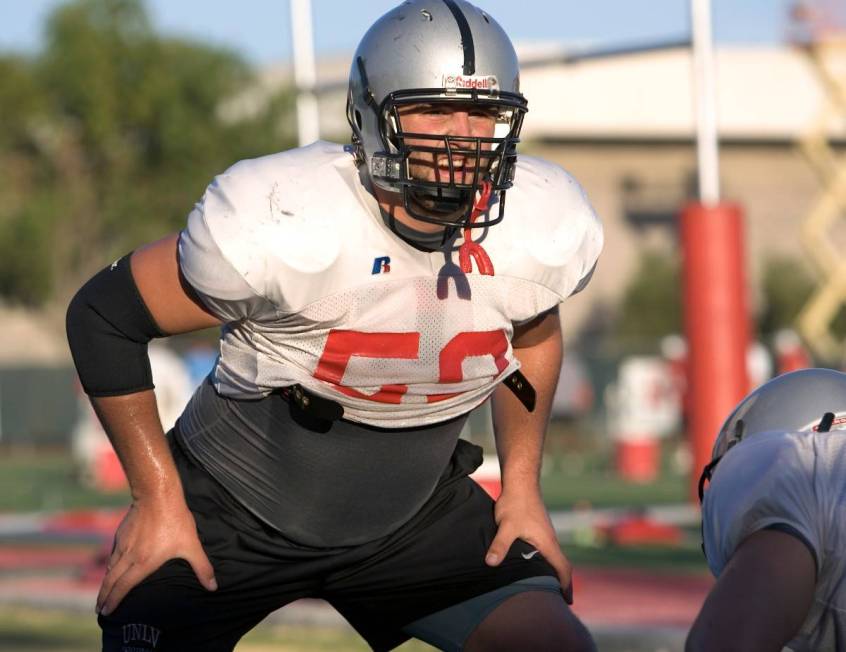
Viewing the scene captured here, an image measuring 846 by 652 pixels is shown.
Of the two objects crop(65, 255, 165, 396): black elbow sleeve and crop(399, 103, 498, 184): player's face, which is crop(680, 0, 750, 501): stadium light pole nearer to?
crop(399, 103, 498, 184): player's face

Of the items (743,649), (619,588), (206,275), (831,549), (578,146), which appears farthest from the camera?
(578,146)

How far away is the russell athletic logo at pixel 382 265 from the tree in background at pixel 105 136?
28.0 metres

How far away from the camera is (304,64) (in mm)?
11547

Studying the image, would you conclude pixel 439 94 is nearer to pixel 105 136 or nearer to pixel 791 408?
pixel 791 408

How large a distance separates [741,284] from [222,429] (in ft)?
24.1

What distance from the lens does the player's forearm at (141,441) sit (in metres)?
3.47

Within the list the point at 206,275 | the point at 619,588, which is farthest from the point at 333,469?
the point at 619,588

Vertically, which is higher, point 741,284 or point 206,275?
point 206,275

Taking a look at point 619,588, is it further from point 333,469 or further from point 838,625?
point 838,625

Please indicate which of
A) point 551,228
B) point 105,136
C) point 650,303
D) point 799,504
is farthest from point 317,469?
point 650,303

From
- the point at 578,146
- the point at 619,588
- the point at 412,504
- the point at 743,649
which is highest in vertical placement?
the point at 743,649

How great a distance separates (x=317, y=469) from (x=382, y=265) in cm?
48

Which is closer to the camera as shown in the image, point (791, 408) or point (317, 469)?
point (791, 408)

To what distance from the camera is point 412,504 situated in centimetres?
368
